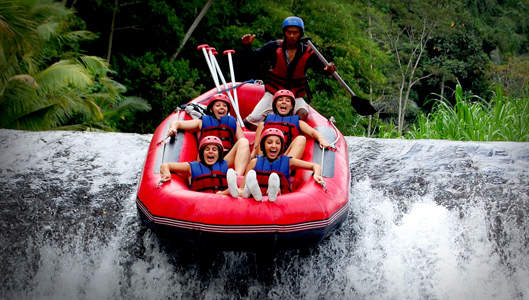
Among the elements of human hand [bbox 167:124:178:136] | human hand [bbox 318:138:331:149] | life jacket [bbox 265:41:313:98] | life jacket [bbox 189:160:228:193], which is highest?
life jacket [bbox 265:41:313:98]

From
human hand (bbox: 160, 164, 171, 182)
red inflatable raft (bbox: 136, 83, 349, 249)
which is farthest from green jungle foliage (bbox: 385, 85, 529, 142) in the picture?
human hand (bbox: 160, 164, 171, 182)

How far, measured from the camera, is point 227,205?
11.3ft

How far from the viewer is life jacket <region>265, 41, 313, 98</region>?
513 centimetres

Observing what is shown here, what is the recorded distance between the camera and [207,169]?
403cm

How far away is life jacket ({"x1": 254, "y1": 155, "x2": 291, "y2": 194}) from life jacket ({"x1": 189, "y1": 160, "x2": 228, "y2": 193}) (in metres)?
0.27

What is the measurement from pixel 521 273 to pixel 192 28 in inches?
325

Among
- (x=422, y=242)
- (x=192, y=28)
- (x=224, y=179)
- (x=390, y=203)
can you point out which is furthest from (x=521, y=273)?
(x=192, y=28)

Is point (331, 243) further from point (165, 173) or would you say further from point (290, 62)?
point (290, 62)

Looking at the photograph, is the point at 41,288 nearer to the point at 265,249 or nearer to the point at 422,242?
the point at 265,249

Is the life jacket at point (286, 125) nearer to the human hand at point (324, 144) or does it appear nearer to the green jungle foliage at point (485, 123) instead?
the human hand at point (324, 144)

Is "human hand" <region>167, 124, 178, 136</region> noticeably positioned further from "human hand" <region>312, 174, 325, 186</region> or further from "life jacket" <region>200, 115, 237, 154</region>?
"human hand" <region>312, 174, 325, 186</region>

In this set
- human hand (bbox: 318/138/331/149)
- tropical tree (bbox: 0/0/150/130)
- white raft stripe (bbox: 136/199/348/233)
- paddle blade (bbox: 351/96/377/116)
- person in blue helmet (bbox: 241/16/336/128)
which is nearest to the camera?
white raft stripe (bbox: 136/199/348/233)

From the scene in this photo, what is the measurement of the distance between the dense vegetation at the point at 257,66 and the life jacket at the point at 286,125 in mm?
2623

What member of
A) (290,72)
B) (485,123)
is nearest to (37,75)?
(290,72)
